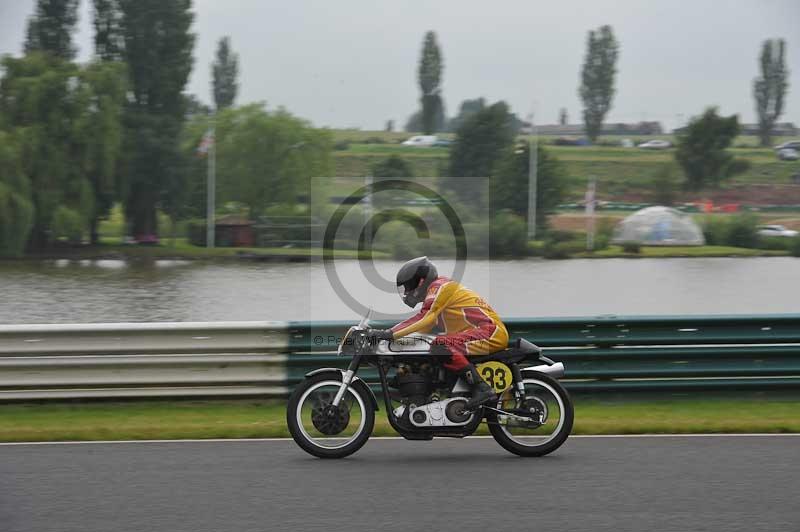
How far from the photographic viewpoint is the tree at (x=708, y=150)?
139 feet

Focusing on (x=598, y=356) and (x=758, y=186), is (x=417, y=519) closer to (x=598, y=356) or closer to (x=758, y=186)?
(x=598, y=356)

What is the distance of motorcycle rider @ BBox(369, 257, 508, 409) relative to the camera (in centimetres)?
729

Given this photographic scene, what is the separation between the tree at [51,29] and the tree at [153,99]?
2.51m

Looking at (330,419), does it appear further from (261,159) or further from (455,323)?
(261,159)

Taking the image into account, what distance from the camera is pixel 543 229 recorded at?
28.7 meters

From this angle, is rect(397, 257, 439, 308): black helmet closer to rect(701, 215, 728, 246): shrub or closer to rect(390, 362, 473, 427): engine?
rect(390, 362, 473, 427): engine

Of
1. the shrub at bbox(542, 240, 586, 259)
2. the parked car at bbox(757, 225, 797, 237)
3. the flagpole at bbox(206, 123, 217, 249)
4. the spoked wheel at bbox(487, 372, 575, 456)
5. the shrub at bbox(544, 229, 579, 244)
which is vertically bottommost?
the spoked wheel at bbox(487, 372, 575, 456)

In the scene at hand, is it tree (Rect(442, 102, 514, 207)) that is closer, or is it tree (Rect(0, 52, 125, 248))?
tree (Rect(442, 102, 514, 207))

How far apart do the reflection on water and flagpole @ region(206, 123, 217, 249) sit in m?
2.12

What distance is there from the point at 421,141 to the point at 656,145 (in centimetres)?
1854

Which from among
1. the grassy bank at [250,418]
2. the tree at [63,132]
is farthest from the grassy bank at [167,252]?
the grassy bank at [250,418]

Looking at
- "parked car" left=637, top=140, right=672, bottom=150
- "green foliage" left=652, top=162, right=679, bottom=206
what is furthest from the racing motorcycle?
"parked car" left=637, top=140, right=672, bottom=150

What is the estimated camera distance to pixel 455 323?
735 centimetres

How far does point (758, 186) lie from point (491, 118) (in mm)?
12043
